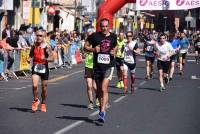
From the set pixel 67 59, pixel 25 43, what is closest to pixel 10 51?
pixel 25 43

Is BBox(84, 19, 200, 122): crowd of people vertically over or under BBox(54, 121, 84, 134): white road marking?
over

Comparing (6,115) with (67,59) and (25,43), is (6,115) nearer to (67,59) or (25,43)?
(25,43)

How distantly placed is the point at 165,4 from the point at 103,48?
10418mm

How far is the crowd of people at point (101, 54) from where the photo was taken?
12.6 m

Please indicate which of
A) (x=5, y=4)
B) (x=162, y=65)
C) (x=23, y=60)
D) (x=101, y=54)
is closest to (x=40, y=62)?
(x=101, y=54)

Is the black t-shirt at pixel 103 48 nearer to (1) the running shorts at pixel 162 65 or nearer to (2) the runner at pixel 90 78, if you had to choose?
(2) the runner at pixel 90 78

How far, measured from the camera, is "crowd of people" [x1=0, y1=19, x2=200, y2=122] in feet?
41.3

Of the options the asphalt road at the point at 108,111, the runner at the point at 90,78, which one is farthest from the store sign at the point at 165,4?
the runner at the point at 90,78

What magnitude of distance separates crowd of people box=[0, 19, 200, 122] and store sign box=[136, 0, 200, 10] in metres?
0.99

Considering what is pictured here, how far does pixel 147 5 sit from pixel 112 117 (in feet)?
31.3

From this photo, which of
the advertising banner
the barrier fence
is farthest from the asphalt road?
the advertising banner

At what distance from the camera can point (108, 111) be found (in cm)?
1469

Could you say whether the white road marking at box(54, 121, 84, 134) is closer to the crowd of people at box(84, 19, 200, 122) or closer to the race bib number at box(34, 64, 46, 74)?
the crowd of people at box(84, 19, 200, 122)

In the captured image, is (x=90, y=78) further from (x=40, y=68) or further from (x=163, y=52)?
(x=163, y=52)
